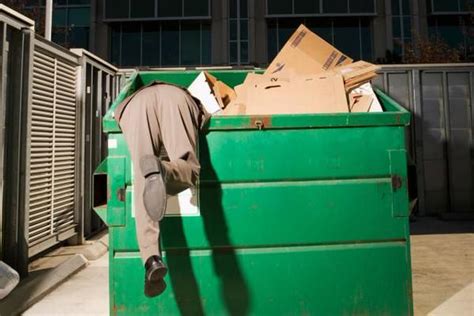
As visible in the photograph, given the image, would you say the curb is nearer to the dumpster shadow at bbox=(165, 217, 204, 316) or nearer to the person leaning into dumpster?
the dumpster shadow at bbox=(165, 217, 204, 316)

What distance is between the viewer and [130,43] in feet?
66.6

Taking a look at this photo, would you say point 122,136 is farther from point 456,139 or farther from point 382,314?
point 456,139

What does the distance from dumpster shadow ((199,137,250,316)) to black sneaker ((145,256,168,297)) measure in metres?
0.45

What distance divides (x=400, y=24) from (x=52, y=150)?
1837 centimetres

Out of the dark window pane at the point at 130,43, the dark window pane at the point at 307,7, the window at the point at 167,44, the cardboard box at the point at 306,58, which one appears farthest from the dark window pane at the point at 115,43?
the cardboard box at the point at 306,58

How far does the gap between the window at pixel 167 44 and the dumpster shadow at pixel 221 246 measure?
57.6 feet

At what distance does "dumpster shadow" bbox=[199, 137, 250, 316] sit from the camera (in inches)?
105

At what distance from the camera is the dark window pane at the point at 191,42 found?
19.7 m

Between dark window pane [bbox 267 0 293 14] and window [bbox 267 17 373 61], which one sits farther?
window [bbox 267 17 373 61]

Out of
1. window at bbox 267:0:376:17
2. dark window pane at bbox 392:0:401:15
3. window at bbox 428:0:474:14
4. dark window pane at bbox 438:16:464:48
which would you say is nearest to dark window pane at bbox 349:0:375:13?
window at bbox 267:0:376:17

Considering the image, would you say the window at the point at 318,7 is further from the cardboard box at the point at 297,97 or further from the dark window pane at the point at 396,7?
the cardboard box at the point at 297,97

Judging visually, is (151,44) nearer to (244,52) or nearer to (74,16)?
(74,16)

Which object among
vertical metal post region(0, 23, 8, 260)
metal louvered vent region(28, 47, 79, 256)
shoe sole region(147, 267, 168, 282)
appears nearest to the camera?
shoe sole region(147, 267, 168, 282)

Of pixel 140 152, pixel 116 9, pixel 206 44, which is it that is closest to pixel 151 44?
pixel 116 9
